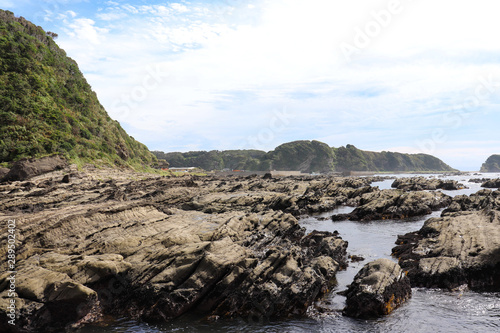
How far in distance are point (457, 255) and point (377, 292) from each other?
947 centimetres

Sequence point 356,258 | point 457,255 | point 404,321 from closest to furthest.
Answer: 1. point 404,321
2. point 457,255
3. point 356,258

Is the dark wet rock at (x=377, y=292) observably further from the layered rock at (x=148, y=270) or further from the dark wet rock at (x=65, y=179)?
the dark wet rock at (x=65, y=179)

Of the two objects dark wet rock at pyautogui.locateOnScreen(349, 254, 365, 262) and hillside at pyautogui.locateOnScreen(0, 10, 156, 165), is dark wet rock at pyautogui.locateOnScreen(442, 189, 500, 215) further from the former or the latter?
hillside at pyautogui.locateOnScreen(0, 10, 156, 165)

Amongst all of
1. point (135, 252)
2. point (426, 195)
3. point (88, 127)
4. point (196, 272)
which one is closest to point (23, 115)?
point (88, 127)

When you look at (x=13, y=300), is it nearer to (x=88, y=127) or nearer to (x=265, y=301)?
(x=265, y=301)

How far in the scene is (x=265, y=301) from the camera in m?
18.3

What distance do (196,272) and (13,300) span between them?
911cm

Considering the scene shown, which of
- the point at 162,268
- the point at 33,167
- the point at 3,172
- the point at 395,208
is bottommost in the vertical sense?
the point at 162,268

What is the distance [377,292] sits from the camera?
1814 centimetres

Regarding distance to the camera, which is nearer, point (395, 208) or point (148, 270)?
point (148, 270)

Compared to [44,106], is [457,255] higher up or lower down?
lower down

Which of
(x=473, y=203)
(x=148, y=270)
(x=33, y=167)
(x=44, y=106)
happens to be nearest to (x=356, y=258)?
(x=148, y=270)

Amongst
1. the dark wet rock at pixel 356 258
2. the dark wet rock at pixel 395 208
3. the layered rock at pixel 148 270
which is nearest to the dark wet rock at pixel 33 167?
the layered rock at pixel 148 270

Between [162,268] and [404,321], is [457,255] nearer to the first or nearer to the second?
[404,321]
